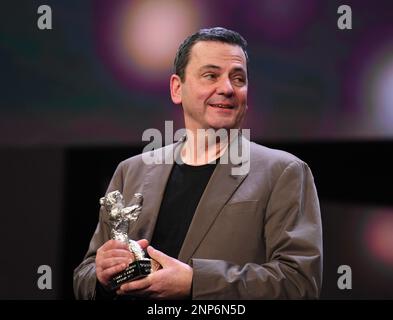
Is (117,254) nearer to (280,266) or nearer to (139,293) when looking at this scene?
(139,293)

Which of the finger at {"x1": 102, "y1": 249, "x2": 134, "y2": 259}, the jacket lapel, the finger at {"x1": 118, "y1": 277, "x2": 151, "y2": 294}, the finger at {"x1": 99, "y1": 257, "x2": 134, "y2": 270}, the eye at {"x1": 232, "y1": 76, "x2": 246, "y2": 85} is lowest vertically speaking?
the finger at {"x1": 118, "y1": 277, "x2": 151, "y2": 294}

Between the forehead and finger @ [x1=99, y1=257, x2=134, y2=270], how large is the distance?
644mm

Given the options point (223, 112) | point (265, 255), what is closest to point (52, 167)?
point (223, 112)

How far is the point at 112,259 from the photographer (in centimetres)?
167

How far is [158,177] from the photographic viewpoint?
200 centimetres

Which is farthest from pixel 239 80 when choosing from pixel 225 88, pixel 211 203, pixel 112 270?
pixel 112 270

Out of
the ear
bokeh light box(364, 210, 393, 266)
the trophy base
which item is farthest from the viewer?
bokeh light box(364, 210, 393, 266)

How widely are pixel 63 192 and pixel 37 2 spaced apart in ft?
2.46

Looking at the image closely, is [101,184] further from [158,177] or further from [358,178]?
[358,178]

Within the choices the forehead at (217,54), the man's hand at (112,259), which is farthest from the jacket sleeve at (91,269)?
the forehead at (217,54)

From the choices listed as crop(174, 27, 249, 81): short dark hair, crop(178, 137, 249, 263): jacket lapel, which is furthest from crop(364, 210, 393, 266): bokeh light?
crop(174, 27, 249, 81): short dark hair

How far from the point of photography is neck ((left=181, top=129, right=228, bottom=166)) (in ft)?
6.52

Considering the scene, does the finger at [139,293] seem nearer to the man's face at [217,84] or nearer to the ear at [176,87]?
the man's face at [217,84]

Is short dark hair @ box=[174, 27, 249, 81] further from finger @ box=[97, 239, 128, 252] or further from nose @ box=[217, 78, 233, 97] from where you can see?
finger @ box=[97, 239, 128, 252]
